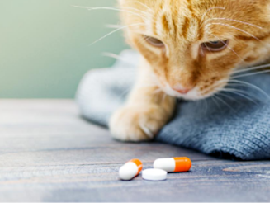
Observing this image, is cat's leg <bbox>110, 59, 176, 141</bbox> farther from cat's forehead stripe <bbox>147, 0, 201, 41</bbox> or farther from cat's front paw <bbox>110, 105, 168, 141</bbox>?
cat's forehead stripe <bbox>147, 0, 201, 41</bbox>

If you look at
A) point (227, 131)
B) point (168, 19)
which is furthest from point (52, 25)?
point (227, 131)

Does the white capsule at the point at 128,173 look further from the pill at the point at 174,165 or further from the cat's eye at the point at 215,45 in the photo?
the cat's eye at the point at 215,45

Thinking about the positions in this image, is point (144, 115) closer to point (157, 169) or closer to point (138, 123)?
point (138, 123)

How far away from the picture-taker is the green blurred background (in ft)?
7.14

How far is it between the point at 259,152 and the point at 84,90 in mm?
991

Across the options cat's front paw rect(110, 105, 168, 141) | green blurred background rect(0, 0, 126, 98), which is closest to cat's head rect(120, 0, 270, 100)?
cat's front paw rect(110, 105, 168, 141)

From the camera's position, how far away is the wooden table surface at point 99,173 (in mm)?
608

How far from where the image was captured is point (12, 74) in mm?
2256

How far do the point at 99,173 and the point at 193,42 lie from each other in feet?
1.31

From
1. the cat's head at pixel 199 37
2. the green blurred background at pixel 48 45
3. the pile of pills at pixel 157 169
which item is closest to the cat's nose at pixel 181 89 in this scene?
the cat's head at pixel 199 37

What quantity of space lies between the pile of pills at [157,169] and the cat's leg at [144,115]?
300mm

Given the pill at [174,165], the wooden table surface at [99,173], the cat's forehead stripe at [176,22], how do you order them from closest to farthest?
the wooden table surface at [99,173] < the pill at [174,165] < the cat's forehead stripe at [176,22]

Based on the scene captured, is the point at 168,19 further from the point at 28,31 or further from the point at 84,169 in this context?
the point at 28,31

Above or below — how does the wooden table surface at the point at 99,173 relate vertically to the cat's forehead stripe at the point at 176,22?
below
